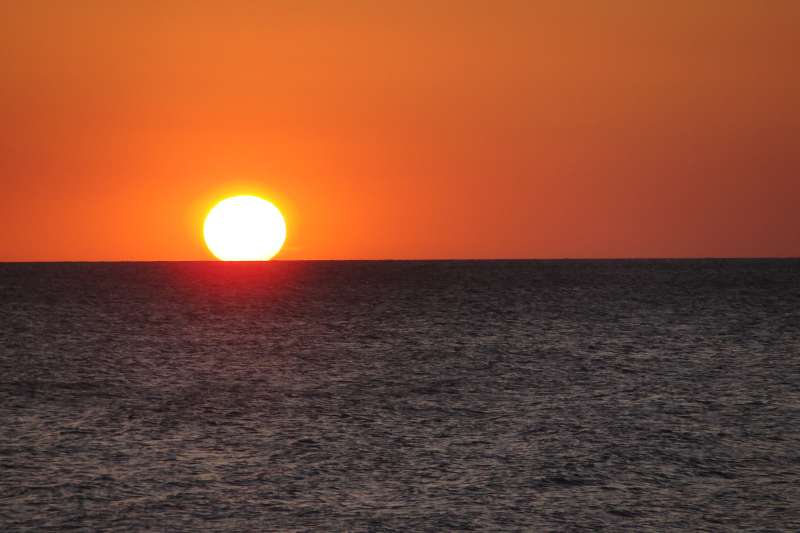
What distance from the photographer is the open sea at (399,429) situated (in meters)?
18.3

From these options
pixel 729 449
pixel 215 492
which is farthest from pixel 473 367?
pixel 215 492

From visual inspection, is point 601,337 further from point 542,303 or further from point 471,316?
point 542,303

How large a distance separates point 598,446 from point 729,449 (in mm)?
2657

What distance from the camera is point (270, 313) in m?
83.7

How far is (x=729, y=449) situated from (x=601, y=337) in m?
36.1

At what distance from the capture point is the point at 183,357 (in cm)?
4828

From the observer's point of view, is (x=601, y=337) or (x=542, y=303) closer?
(x=601, y=337)

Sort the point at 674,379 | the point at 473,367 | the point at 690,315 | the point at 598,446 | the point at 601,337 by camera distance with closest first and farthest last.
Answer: the point at 598,446 → the point at 674,379 → the point at 473,367 → the point at 601,337 → the point at 690,315

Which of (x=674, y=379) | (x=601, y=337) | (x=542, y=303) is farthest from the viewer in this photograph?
(x=542, y=303)

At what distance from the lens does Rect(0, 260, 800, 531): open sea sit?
60.1 ft

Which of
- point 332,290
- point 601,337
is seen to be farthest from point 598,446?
point 332,290

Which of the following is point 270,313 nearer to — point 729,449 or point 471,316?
point 471,316

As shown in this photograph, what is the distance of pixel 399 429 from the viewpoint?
2705 cm

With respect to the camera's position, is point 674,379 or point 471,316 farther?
point 471,316
